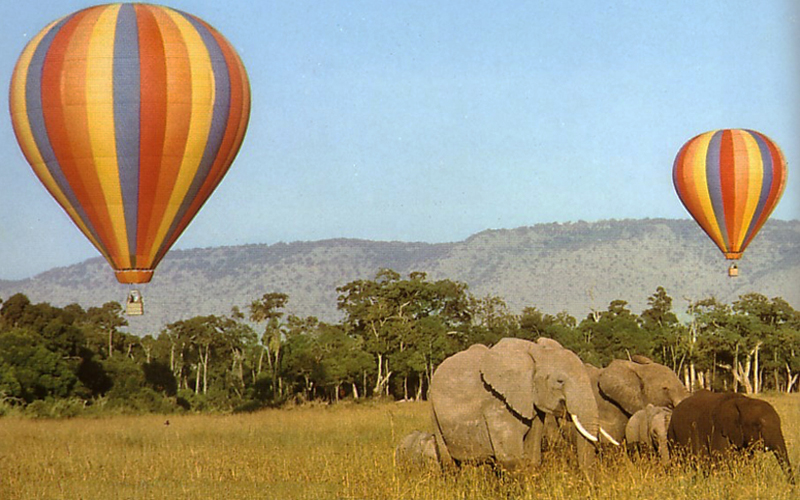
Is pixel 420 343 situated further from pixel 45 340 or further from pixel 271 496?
pixel 271 496

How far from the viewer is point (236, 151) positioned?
28.3 meters

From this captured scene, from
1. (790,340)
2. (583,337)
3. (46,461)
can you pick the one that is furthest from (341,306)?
(46,461)

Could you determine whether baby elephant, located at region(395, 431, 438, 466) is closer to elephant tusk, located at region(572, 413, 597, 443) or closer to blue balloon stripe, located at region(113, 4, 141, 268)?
elephant tusk, located at region(572, 413, 597, 443)

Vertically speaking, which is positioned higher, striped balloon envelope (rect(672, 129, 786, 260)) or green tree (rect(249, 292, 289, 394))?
striped balloon envelope (rect(672, 129, 786, 260))

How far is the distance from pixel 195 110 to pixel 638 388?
540 inches

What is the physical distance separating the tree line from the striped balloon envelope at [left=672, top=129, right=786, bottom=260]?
514 inches

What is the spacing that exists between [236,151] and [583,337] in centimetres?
4515

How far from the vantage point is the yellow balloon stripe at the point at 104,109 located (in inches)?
1011

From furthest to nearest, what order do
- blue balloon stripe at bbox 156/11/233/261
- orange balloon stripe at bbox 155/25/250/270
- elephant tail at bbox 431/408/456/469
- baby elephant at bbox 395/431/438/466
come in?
orange balloon stripe at bbox 155/25/250/270 < blue balloon stripe at bbox 156/11/233/261 < baby elephant at bbox 395/431/438/466 < elephant tail at bbox 431/408/456/469

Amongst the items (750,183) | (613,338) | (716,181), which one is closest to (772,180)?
(750,183)

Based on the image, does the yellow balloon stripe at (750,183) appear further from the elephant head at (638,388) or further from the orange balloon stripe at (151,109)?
the elephant head at (638,388)

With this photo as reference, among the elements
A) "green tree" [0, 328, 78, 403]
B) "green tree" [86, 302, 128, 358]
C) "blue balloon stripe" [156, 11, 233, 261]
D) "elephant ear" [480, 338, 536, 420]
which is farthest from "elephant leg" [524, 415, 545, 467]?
"green tree" [86, 302, 128, 358]

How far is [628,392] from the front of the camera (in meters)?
18.5

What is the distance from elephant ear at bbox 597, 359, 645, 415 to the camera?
60.5 ft
